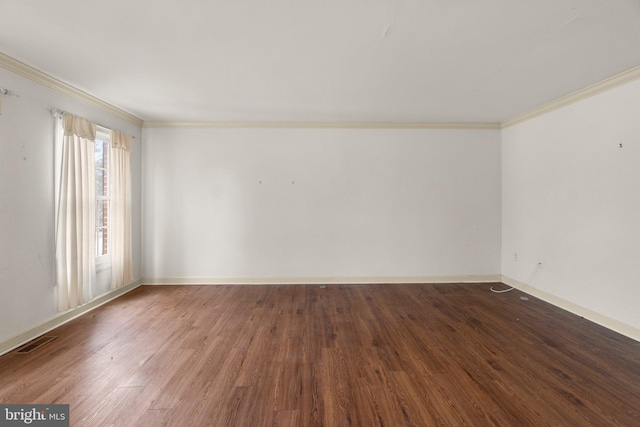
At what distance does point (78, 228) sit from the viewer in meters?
3.24

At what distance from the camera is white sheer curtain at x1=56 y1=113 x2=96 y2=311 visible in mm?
3078

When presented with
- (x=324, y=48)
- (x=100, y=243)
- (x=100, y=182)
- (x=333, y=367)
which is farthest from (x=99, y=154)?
(x=333, y=367)

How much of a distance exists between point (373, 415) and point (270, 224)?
3342mm

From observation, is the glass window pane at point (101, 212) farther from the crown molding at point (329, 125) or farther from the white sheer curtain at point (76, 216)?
the crown molding at point (329, 125)

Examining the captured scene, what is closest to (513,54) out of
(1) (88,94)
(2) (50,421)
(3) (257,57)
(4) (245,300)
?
(3) (257,57)

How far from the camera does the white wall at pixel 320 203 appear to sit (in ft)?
15.4

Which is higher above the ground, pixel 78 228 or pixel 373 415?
pixel 78 228

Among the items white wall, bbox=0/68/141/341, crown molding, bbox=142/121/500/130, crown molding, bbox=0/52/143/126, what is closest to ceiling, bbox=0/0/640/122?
Result: crown molding, bbox=0/52/143/126

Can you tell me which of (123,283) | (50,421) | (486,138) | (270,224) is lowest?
(50,421)

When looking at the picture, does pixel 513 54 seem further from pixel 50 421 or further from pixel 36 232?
pixel 36 232

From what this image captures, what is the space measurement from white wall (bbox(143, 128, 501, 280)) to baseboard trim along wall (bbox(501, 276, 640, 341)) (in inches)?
24.2

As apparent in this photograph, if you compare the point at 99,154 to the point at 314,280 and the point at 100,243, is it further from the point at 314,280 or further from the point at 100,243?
the point at 314,280

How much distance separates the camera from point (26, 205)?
9.04 feet

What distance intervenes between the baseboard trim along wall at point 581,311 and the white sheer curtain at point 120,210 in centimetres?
584
